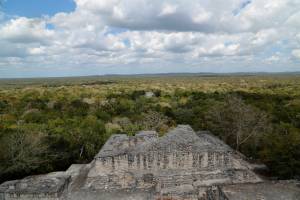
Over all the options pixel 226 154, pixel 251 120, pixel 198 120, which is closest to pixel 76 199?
pixel 226 154

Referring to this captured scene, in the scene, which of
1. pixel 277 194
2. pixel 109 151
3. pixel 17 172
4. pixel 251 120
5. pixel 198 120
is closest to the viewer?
pixel 277 194

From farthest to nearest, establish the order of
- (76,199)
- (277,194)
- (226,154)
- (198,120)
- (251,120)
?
(198,120) → (251,120) → (226,154) → (76,199) → (277,194)

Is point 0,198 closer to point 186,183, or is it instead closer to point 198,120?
point 186,183

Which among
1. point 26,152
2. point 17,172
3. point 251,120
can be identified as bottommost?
point 17,172

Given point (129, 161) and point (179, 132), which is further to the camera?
point (179, 132)

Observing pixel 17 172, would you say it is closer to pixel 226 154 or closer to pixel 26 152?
pixel 26 152

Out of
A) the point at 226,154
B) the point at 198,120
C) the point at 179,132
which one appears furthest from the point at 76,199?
the point at 198,120

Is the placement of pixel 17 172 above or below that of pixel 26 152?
below
